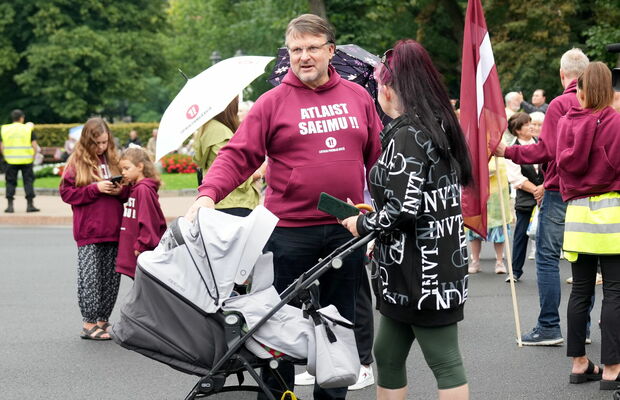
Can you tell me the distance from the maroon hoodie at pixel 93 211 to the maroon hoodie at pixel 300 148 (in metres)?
2.98

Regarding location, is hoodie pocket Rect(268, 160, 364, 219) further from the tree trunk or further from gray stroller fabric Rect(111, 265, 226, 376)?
the tree trunk

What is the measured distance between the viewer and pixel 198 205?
4730 mm

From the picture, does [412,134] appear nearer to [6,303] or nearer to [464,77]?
[464,77]

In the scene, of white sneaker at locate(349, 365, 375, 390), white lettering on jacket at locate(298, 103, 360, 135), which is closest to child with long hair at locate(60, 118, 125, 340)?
white sneaker at locate(349, 365, 375, 390)

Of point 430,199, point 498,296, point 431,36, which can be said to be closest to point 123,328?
point 430,199

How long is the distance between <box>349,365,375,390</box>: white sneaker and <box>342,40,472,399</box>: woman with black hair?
195cm

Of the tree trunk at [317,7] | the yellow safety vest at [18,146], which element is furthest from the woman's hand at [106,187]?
the tree trunk at [317,7]

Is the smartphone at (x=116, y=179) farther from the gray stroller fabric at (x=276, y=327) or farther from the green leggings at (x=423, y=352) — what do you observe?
the green leggings at (x=423, y=352)

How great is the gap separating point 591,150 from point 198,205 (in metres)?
2.64

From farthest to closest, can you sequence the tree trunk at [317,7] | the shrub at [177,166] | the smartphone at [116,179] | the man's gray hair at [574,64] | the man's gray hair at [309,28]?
1. the shrub at [177,166]
2. the tree trunk at [317,7]
3. the smartphone at [116,179]
4. the man's gray hair at [574,64]
5. the man's gray hair at [309,28]

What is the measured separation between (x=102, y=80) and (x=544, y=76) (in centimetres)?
2552

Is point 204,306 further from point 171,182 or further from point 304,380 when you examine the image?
point 171,182

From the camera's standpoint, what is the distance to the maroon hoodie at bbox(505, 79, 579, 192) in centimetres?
657

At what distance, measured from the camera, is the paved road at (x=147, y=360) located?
21.5ft
